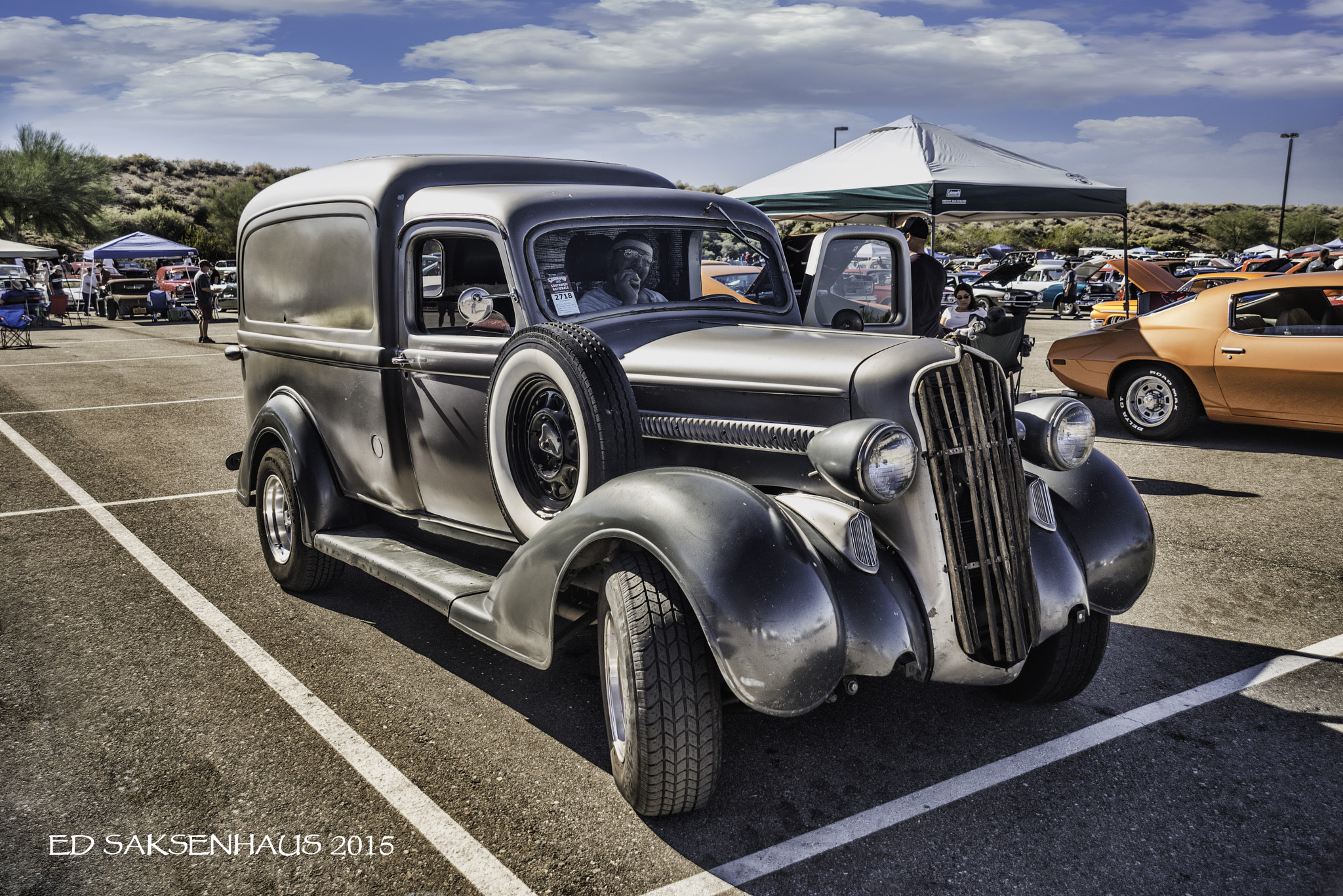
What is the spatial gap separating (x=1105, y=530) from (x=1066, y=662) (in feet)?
1.71

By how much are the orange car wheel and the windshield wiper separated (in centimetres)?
585

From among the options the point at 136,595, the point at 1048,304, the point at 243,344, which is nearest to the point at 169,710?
the point at 136,595

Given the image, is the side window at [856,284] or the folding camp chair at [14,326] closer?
the side window at [856,284]

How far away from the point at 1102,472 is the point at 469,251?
2797mm

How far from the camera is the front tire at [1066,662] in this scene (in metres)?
3.57

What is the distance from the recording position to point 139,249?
29.4 meters

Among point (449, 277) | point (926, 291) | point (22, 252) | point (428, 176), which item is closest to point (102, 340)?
point (22, 252)

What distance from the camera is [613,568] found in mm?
3000

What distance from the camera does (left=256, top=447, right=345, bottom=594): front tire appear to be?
4.95m

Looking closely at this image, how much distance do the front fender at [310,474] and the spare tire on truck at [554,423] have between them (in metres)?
1.40

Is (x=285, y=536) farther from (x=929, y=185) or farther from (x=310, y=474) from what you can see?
(x=929, y=185)

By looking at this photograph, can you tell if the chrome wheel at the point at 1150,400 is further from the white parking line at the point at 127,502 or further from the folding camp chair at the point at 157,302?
the folding camp chair at the point at 157,302

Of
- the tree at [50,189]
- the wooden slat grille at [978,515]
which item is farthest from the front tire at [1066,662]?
the tree at [50,189]

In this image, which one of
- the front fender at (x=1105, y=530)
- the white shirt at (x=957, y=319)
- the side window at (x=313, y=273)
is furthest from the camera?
the white shirt at (x=957, y=319)
